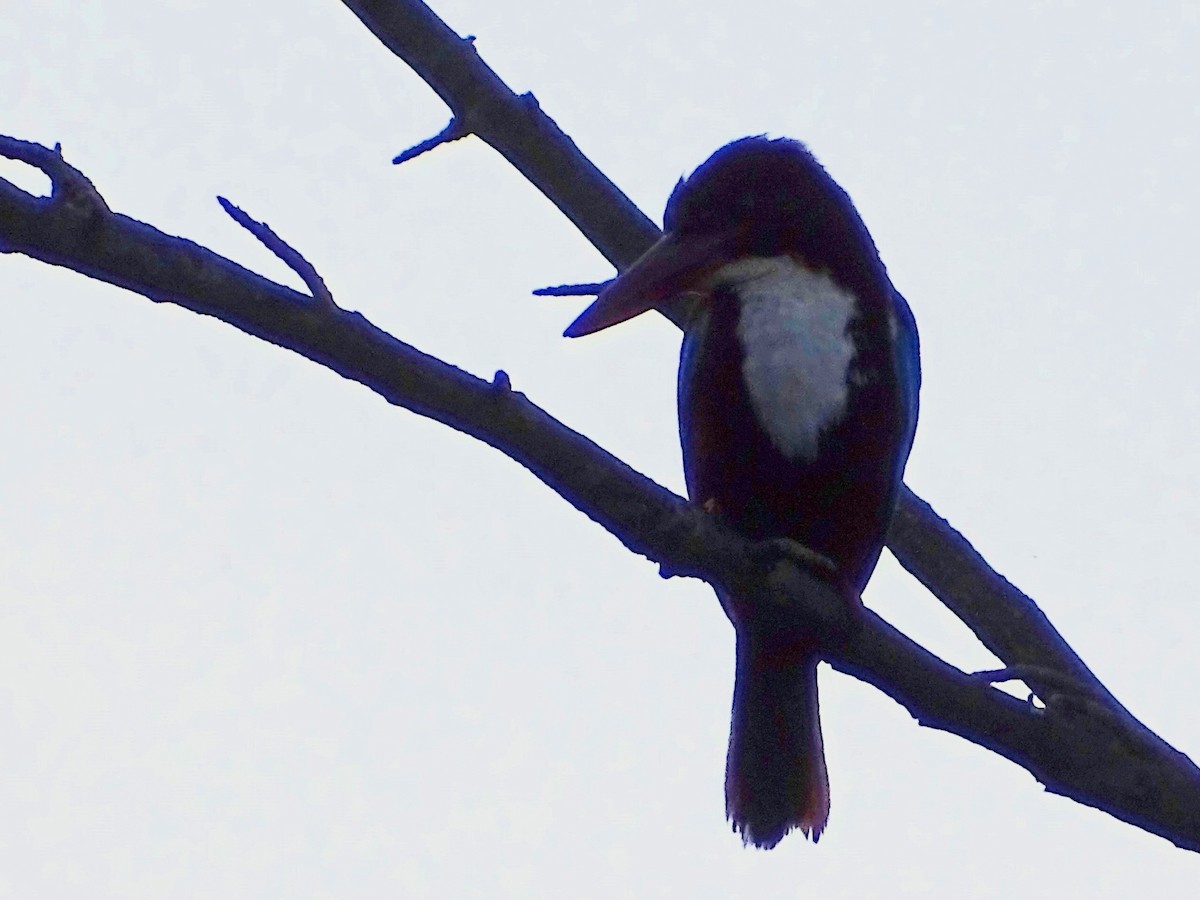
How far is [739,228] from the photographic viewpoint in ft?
11.3

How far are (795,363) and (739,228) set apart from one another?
1.41 ft

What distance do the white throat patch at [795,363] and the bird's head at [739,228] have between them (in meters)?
0.16

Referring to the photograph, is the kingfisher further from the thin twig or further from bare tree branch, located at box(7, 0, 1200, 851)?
the thin twig

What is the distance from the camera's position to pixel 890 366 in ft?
10.8

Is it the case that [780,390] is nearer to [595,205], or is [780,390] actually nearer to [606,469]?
[595,205]

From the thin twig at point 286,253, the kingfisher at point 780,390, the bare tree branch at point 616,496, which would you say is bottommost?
the bare tree branch at point 616,496

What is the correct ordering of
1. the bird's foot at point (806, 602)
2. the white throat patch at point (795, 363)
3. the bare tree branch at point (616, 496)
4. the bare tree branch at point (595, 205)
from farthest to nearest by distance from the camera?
the bare tree branch at point (595, 205), the white throat patch at point (795, 363), the bird's foot at point (806, 602), the bare tree branch at point (616, 496)

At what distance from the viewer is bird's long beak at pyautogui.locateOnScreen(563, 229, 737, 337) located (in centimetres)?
328

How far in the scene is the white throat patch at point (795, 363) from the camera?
10.3 feet

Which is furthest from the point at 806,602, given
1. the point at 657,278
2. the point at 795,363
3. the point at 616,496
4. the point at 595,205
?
the point at 595,205

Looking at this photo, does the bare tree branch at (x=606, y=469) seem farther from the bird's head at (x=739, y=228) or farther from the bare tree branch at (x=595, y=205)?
the bird's head at (x=739, y=228)

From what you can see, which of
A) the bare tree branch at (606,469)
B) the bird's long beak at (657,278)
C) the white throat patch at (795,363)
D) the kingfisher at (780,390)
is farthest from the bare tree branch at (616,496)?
the bird's long beak at (657,278)

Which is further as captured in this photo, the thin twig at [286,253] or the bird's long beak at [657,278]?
the bird's long beak at [657,278]

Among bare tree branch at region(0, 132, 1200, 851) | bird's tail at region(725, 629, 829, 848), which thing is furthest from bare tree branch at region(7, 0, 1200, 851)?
bird's tail at region(725, 629, 829, 848)
